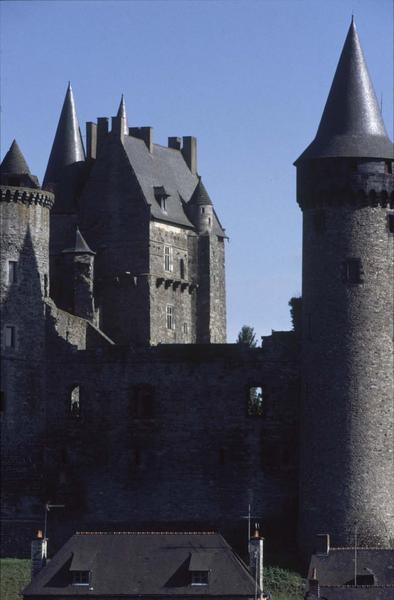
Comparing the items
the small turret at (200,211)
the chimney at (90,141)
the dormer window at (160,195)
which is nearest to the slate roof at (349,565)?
the dormer window at (160,195)

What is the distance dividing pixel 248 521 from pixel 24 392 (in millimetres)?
10002

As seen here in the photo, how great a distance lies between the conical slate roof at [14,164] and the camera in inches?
3784

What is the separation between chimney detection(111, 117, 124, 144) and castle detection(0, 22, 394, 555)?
9.15 m

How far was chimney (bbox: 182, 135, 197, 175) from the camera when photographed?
111250 mm

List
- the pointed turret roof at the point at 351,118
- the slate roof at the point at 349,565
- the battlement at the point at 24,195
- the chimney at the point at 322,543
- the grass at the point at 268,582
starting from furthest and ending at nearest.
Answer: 1. the battlement at the point at 24,195
2. the pointed turret roof at the point at 351,118
3. the grass at the point at 268,582
4. the chimney at the point at 322,543
5. the slate roof at the point at 349,565

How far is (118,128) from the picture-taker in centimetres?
10556

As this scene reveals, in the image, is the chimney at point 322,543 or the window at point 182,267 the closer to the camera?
the chimney at point 322,543

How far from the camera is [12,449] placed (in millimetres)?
94750

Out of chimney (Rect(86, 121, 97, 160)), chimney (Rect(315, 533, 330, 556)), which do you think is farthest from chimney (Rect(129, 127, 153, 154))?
chimney (Rect(315, 533, 330, 556))

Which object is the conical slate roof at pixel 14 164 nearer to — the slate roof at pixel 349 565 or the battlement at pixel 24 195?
the battlement at pixel 24 195

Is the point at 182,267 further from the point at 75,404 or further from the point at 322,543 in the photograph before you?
the point at 322,543

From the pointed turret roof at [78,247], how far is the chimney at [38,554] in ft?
60.8

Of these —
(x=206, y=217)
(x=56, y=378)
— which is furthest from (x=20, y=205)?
(x=206, y=217)

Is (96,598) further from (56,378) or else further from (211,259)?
(211,259)
